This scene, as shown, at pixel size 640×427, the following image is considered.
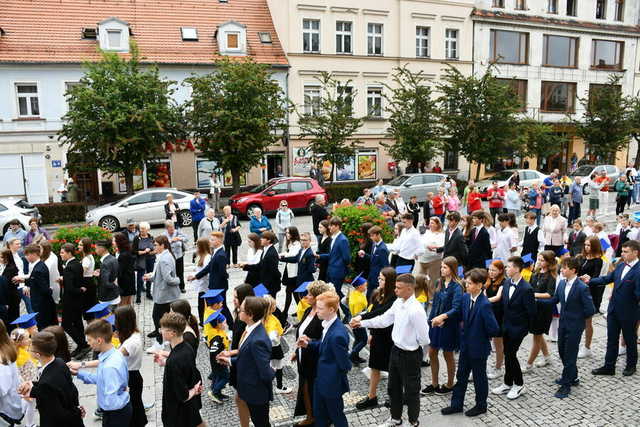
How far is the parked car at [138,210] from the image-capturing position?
1862 centimetres

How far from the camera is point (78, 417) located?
4.84m

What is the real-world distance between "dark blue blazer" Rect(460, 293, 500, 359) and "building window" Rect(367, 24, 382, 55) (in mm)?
27314

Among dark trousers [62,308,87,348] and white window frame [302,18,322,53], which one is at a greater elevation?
white window frame [302,18,322,53]

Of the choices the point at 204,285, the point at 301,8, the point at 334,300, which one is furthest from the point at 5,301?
the point at 301,8

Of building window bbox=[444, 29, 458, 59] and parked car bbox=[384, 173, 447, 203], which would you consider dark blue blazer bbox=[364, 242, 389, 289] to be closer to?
parked car bbox=[384, 173, 447, 203]

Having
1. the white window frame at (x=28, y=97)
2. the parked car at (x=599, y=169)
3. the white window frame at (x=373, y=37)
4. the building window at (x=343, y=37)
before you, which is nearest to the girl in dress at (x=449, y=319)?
the parked car at (x=599, y=169)

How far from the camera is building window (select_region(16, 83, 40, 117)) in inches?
1005

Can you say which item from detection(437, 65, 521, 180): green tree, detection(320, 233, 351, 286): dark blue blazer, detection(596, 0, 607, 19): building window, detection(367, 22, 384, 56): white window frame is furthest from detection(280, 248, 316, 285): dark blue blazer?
detection(596, 0, 607, 19): building window

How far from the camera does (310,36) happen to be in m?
29.6

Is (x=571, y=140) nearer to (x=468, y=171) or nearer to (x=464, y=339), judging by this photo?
(x=468, y=171)

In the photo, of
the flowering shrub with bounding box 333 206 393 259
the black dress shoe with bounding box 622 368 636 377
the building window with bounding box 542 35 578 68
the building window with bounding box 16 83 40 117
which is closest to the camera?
the black dress shoe with bounding box 622 368 636 377

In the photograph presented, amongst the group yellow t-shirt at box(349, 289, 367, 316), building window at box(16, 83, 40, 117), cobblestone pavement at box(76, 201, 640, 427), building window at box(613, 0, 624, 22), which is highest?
building window at box(613, 0, 624, 22)

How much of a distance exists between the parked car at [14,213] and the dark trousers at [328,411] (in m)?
15.9

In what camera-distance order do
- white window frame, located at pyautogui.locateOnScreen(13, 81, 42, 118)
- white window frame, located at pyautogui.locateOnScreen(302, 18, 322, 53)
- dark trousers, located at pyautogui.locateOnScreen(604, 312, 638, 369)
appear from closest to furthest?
dark trousers, located at pyautogui.locateOnScreen(604, 312, 638, 369) → white window frame, located at pyautogui.locateOnScreen(13, 81, 42, 118) → white window frame, located at pyautogui.locateOnScreen(302, 18, 322, 53)
